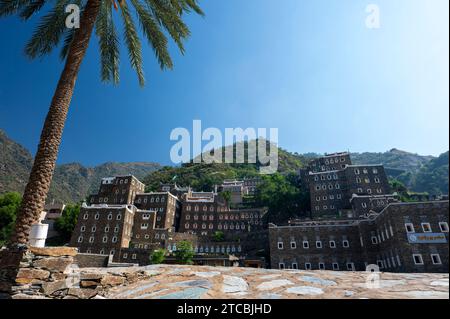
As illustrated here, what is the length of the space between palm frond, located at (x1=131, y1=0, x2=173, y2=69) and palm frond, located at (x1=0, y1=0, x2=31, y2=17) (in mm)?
4440

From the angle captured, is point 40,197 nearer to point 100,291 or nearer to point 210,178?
point 100,291

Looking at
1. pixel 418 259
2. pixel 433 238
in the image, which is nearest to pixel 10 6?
pixel 433 238

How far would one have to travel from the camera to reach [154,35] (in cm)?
1222

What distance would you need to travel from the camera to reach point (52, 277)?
6.21 metres

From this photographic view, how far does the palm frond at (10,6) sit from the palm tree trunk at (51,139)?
2807 mm

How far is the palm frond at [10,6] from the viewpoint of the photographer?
10.2 m

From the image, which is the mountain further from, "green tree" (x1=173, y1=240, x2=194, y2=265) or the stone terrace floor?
the stone terrace floor

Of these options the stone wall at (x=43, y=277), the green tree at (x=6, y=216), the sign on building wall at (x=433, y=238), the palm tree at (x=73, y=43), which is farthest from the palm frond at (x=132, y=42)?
the green tree at (x=6, y=216)

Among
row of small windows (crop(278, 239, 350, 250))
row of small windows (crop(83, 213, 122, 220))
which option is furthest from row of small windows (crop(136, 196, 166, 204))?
row of small windows (crop(278, 239, 350, 250))

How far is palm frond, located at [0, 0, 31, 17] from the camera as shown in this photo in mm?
10216

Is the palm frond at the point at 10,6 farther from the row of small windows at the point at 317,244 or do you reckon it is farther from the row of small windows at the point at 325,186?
the row of small windows at the point at 325,186

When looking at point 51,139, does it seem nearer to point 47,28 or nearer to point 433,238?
point 47,28

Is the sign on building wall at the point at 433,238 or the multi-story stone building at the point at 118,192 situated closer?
the sign on building wall at the point at 433,238

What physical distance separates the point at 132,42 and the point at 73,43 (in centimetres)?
301
